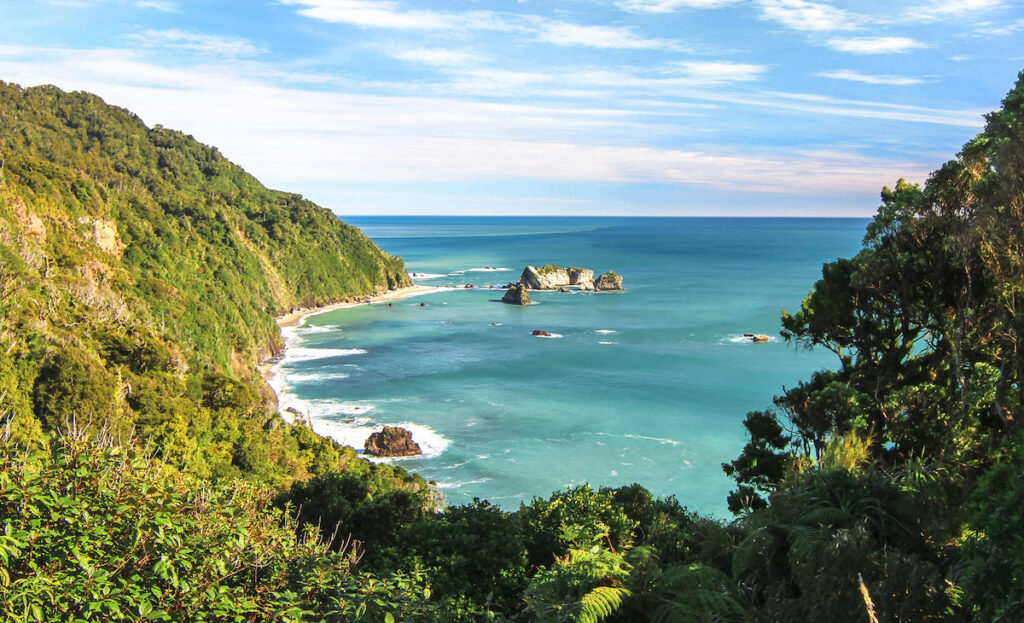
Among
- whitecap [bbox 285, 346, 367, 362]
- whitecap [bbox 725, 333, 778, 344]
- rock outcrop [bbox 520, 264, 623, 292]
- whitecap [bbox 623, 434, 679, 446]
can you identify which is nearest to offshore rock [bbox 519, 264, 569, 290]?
rock outcrop [bbox 520, 264, 623, 292]

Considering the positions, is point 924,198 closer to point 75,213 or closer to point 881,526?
point 881,526

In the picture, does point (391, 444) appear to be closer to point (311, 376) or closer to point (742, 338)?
point (311, 376)

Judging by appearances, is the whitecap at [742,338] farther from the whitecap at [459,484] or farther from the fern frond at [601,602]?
the fern frond at [601,602]

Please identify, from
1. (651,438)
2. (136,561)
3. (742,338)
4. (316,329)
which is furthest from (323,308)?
(136,561)

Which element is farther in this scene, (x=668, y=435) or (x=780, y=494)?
(x=668, y=435)

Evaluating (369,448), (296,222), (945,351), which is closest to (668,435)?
(369,448)

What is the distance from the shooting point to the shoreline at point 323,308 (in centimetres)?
6707

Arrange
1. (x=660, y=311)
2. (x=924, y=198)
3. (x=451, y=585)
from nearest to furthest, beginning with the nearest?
(x=451, y=585)
(x=924, y=198)
(x=660, y=311)

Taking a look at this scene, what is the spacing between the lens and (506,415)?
50.5 meters

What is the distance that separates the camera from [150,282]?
57.2m

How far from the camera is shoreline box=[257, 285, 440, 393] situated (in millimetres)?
67069

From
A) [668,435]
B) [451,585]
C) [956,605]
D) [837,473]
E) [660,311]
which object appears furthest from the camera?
[660,311]

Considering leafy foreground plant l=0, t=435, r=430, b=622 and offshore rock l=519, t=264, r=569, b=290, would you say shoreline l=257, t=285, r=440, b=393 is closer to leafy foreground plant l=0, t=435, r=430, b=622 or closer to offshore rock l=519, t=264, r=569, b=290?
offshore rock l=519, t=264, r=569, b=290

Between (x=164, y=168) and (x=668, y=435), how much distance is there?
315 feet
